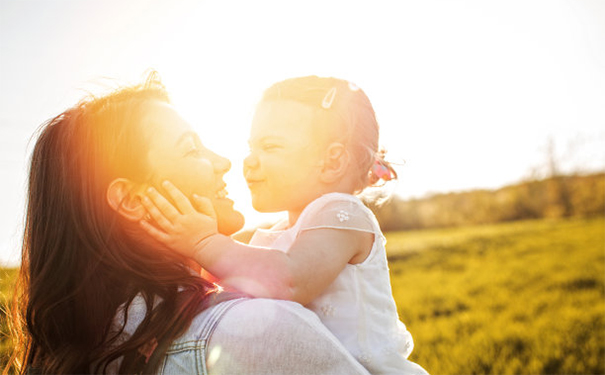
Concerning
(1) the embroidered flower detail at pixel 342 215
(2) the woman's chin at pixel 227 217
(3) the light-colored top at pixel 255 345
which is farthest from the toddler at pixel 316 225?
(3) the light-colored top at pixel 255 345

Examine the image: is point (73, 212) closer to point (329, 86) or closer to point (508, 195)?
point (329, 86)

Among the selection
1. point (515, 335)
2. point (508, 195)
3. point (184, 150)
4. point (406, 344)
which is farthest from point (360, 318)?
point (508, 195)

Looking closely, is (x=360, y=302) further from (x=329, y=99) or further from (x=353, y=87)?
(x=353, y=87)

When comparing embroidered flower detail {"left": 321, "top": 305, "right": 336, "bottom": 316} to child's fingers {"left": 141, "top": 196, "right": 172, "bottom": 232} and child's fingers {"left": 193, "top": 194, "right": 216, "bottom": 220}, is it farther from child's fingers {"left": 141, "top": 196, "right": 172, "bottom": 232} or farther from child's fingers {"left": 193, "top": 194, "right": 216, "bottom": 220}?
child's fingers {"left": 141, "top": 196, "right": 172, "bottom": 232}

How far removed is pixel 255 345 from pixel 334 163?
142 cm

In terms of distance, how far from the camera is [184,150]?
215 cm

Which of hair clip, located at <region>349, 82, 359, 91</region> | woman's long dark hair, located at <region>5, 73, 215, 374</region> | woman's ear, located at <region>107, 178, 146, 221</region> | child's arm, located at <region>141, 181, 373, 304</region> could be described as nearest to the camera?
woman's long dark hair, located at <region>5, 73, 215, 374</region>

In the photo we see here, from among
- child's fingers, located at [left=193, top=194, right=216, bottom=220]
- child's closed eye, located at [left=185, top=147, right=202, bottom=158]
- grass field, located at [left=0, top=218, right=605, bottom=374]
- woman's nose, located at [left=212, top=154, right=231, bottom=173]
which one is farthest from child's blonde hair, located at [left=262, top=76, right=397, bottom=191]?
grass field, located at [left=0, top=218, right=605, bottom=374]

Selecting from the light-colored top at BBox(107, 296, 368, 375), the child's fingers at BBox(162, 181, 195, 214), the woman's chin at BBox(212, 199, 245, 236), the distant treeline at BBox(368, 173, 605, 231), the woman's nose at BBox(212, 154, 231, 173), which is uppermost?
the woman's nose at BBox(212, 154, 231, 173)

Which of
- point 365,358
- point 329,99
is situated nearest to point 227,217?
point 365,358

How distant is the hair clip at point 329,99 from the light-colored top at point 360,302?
2.15ft

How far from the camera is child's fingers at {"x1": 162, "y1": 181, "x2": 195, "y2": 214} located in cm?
204

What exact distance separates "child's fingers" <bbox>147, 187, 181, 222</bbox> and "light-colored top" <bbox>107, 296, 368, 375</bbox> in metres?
0.50

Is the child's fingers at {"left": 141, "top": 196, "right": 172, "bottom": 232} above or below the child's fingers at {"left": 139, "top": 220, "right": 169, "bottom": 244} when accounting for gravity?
above
